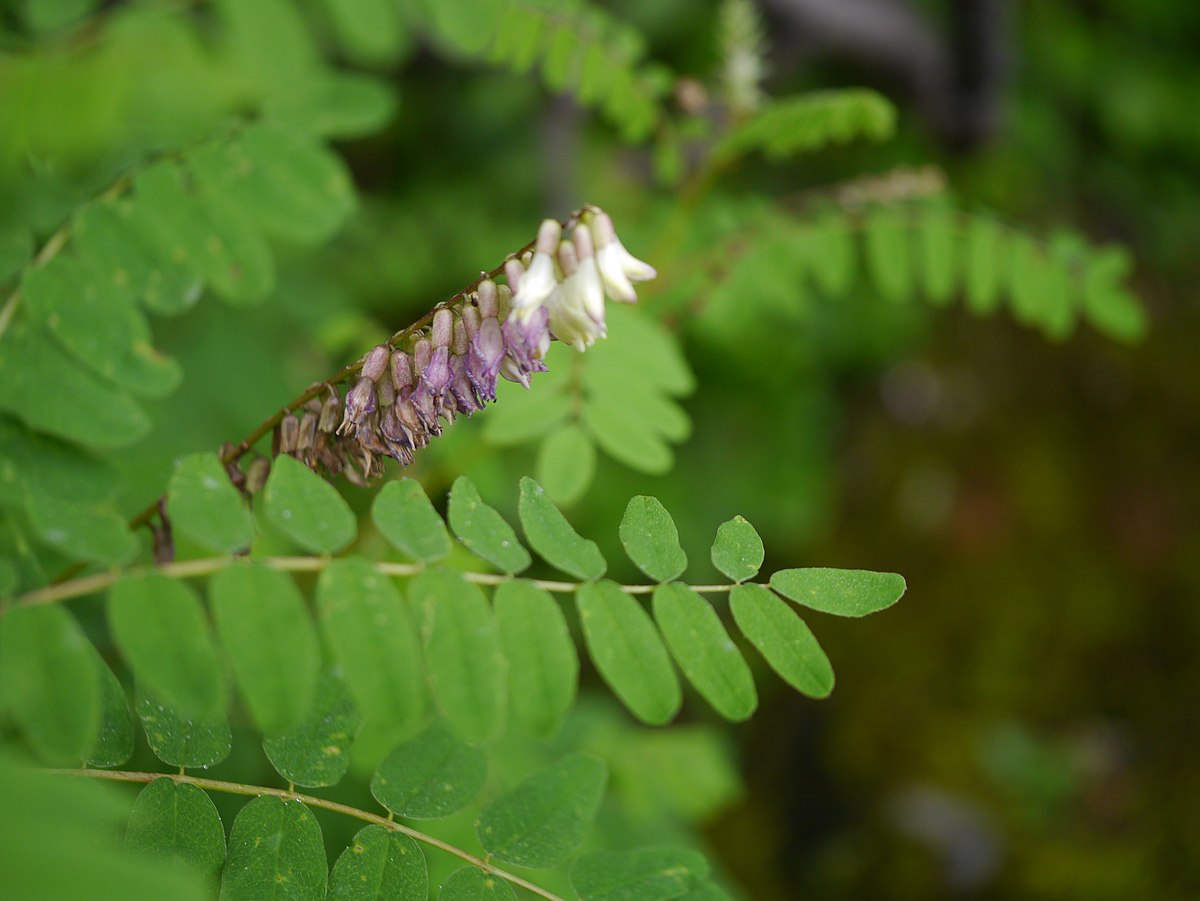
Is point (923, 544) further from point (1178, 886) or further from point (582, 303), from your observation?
point (582, 303)

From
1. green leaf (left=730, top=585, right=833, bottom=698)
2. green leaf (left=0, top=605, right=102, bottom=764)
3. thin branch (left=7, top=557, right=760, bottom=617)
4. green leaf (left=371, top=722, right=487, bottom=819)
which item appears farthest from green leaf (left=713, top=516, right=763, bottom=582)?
green leaf (left=0, top=605, right=102, bottom=764)

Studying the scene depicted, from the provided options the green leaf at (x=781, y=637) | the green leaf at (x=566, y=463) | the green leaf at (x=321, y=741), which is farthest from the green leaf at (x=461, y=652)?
the green leaf at (x=566, y=463)

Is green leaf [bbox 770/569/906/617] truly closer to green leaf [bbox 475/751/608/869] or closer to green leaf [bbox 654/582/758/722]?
green leaf [bbox 654/582/758/722]

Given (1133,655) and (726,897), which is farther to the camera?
(1133,655)

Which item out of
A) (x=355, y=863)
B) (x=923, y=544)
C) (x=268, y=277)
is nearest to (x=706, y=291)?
(x=268, y=277)

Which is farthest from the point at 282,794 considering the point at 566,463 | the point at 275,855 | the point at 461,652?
the point at 566,463
